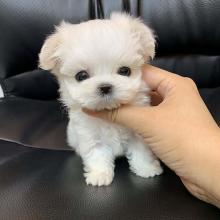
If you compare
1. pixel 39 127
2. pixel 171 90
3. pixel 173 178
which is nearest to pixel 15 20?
pixel 39 127

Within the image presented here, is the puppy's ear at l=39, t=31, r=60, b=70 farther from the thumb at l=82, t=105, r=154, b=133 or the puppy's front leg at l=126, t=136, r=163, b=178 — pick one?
the puppy's front leg at l=126, t=136, r=163, b=178

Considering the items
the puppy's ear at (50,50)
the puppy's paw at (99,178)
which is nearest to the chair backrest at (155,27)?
the puppy's ear at (50,50)

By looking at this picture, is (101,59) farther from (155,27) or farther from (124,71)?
(155,27)

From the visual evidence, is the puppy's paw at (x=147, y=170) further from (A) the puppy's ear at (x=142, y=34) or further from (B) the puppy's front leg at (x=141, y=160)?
(A) the puppy's ear at (x=142, y=34)

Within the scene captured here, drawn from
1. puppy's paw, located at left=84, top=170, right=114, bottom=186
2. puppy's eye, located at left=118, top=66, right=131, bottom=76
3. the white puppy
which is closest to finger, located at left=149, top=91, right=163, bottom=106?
the white puppy

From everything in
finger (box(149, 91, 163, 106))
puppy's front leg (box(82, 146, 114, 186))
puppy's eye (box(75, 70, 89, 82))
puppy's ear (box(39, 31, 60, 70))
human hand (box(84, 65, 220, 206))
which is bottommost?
puppy's front leg (box(82, 146, 114, 186))

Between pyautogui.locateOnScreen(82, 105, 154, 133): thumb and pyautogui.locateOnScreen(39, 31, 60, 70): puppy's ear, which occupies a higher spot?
pyautogui.locateOnScreen(39, 31, 60, 70): puppy's ear
